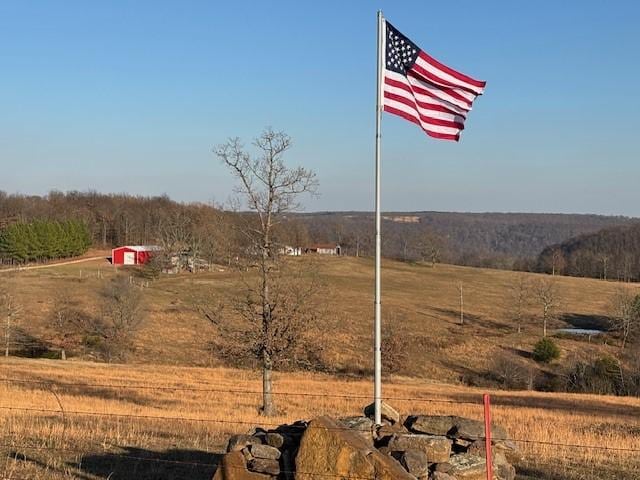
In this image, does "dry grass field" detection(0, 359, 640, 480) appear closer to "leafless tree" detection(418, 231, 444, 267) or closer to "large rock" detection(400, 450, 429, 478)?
Answer: "large rock" detection(400, 450, 429, 478)

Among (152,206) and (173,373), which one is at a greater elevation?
(152,206)

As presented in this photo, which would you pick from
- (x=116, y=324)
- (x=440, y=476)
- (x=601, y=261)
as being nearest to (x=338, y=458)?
(x=440, y=476)

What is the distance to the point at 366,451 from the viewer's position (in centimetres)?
912

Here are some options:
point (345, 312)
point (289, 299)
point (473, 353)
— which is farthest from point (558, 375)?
point (289, 299)

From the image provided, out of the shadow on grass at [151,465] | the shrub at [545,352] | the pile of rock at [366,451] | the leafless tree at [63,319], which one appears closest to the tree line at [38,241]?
the leafless tree at [63,319]

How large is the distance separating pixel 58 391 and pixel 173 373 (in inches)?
541

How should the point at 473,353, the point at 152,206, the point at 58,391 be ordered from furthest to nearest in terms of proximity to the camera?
the point at 152,206 < the point at 473,353 < the point at 58,391

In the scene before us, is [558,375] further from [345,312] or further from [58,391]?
[58,391]

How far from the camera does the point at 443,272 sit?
132 m

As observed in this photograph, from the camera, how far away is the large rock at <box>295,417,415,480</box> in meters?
8.95

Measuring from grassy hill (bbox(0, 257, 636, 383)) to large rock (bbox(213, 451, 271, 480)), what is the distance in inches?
1050

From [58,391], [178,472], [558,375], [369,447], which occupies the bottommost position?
A: [558,375]

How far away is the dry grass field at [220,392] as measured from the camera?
1322cm

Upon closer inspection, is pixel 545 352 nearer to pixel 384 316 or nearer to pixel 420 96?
pixel 384 316
